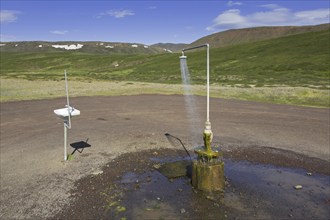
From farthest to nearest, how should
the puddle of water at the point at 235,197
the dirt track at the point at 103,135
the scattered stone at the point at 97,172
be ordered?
the scattered stone at the point at 97,172
the dirt track at the point at 103,135
the puddle of water at the point at 235,197

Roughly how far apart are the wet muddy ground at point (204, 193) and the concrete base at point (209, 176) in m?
0.27

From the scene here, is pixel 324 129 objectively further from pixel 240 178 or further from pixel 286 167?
pixel 240 178

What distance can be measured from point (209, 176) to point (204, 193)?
0.62 meters

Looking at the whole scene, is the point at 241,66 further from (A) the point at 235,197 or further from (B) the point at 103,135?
(A) the point at 235,197

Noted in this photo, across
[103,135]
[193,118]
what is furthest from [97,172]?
[193,118]

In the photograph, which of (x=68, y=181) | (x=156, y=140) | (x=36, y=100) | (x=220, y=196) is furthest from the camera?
(x=36, y=100)

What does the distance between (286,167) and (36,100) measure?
93.9 feet

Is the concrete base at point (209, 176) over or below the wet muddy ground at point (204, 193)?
over

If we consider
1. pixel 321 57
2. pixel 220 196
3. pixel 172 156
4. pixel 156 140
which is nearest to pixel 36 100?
pixel 156 140

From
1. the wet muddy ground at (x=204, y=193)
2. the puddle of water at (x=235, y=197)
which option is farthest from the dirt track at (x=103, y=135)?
the puddle of water at (x=235, y=197)

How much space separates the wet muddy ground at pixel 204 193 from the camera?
35.0ft

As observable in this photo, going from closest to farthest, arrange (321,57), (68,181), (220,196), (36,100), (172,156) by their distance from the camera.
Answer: (220,196) → (68,181) → (172,156) → (36,100) → (321,57)

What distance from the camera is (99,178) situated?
44.3 feet

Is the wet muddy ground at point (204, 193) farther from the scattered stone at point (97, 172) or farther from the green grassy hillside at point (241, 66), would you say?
the green grassy hillside at point (241, 66)
